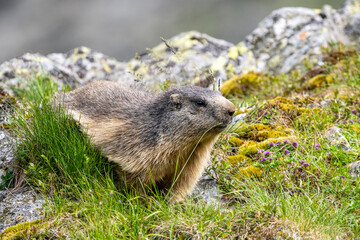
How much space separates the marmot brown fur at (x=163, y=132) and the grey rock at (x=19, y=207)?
1236mm

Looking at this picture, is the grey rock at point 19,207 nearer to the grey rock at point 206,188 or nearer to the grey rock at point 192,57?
the grey rock at point 206,188

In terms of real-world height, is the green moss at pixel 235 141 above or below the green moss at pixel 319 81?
below

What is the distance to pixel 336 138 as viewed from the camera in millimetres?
7316

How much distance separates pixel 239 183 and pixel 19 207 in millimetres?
3225

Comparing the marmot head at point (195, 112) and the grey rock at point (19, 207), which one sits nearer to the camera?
the grey rock at point (19, 207)

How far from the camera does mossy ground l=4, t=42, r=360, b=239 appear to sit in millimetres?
5355

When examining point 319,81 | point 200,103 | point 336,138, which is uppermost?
point 200,103

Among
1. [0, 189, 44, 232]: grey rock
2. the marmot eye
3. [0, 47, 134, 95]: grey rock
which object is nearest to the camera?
[0, 189, 44, 232]: grey rock

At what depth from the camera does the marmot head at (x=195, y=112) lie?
20.6 feet

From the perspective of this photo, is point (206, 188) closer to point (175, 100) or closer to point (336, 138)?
point (175, 100)

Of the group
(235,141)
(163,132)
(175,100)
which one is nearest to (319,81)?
(235,141)

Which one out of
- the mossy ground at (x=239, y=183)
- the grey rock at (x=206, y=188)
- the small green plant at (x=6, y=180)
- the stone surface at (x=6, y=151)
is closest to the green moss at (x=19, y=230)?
the mossy ground at (x=239, y=183)

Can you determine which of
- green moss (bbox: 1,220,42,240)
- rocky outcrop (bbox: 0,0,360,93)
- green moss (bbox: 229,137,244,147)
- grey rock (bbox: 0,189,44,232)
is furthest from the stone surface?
rocky outcrop (bbox: 0,0,360,93)

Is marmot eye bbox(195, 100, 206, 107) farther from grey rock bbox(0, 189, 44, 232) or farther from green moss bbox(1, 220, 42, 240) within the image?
green moss bbox(1, 220, 42, 240)
